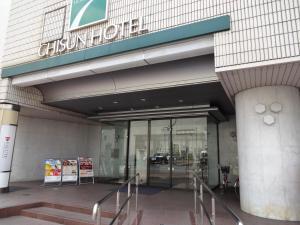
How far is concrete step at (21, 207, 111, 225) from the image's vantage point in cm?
487

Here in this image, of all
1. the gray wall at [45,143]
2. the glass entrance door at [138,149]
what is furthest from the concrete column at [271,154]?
the gray wall at [45,143]

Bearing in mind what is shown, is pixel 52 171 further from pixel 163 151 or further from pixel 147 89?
pixel 147 89

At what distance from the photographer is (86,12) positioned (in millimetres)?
6566

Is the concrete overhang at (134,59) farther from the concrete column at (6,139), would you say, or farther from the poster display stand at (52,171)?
the poster display stand at (52,171)

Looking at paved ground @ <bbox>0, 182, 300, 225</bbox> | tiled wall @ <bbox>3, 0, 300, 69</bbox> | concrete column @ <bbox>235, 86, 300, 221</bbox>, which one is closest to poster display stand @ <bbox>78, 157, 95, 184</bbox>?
paved ground @ <bbox>0, 182, 300, 225</bbox>

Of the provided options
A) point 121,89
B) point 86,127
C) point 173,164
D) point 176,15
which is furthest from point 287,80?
point 86,127

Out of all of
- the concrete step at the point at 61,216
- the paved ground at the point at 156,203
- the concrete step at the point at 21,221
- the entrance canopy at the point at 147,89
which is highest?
the entrance canopy at the point at 147,89

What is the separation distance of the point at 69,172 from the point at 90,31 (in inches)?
227

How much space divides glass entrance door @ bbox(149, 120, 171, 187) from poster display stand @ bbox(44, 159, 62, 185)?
3.55 m

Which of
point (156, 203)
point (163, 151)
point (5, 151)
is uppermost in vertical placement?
point (163, 151)

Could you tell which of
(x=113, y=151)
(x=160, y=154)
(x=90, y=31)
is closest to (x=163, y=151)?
(x=160, y=154)

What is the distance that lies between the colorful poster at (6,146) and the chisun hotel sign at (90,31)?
8.19 feet

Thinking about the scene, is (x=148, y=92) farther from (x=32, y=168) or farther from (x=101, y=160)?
(x=32, y=168)

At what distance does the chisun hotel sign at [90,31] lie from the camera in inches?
225
